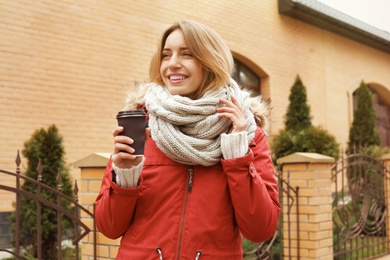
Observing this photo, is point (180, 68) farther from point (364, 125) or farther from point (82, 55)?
point (364, 125)

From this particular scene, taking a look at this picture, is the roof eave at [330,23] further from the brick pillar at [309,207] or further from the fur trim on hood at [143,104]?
the fur trim on hood at [143,104]

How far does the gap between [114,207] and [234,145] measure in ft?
1.44

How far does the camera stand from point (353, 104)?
15.4 metres

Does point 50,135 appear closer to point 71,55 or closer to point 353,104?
point 71,55

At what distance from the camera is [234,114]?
70.1 inches

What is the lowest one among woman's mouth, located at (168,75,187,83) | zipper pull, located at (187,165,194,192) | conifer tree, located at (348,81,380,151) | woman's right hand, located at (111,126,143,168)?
zipper pull, located at (187,165,194,192)

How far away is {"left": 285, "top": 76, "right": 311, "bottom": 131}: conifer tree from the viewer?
11625 mm

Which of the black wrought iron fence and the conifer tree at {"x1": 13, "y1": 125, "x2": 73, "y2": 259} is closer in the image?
the black wrought iron fence

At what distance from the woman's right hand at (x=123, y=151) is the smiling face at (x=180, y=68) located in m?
0.31

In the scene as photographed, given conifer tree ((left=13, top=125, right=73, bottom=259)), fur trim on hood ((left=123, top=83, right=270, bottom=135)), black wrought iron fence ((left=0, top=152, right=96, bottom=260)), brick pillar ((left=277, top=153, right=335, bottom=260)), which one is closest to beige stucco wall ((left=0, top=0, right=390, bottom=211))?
conifer tree ((left=13, top=125, right=73, bottom=259))

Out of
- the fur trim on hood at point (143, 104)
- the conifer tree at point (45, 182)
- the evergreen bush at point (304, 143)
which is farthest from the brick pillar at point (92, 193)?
the evergreen bush at point (304, 143)

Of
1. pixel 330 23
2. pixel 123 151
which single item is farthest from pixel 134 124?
pixel 330 23

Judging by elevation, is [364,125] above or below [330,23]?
below

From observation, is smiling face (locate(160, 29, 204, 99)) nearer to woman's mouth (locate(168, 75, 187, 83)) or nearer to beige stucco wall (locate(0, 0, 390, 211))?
woman's mouth (locate(168, 75, 187, 83))
